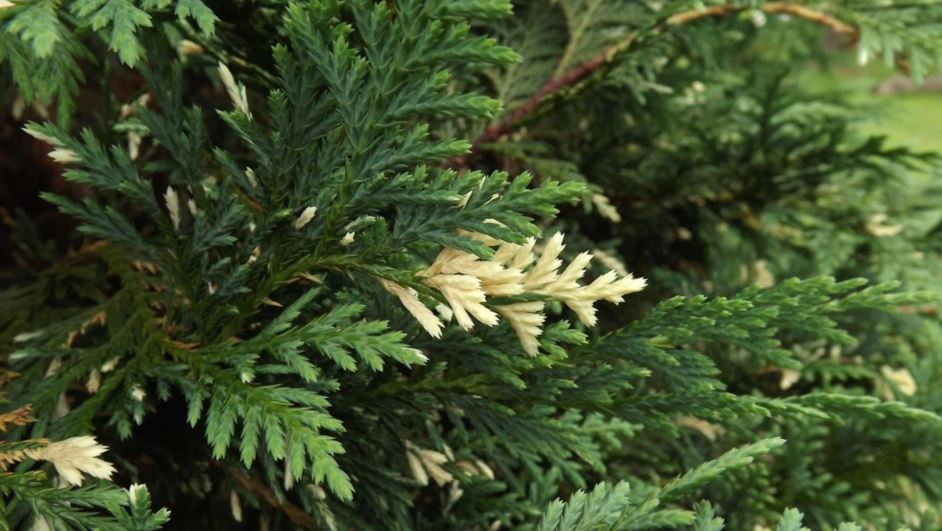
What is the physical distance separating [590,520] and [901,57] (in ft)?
5.13

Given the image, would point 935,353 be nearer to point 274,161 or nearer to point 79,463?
point 274,161

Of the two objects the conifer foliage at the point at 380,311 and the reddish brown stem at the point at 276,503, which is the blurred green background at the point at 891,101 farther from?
the reddish brown stem at the point at 276,503

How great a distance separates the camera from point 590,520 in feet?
4.02

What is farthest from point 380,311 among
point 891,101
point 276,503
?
point 891,101

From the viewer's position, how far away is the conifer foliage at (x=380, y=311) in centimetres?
118

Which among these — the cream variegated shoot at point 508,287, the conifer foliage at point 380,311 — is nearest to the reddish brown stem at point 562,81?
the conifer foliage at point 380,311

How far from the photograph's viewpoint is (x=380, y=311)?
138 centimetres

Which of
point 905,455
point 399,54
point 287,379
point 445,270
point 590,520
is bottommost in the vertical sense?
point 905,455

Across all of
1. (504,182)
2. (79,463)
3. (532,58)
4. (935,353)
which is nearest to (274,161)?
(504,182)

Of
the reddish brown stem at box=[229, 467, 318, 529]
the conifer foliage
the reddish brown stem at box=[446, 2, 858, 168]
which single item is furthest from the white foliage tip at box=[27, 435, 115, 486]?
the reddish brown stem at box=[446, 2, 858, 168]

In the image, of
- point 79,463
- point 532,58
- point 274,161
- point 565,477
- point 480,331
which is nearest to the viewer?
point 79,463

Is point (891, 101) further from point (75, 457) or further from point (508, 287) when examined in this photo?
point (75, 457)

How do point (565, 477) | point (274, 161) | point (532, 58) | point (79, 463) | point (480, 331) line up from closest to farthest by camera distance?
point (79, 463), point (274, 161), point (480, 331), point (565, 477), point (532, 58)

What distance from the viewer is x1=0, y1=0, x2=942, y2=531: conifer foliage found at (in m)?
1.18
